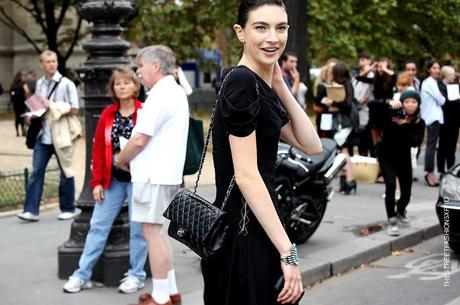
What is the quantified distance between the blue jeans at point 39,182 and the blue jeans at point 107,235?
3310 mm

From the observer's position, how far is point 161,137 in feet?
19.7

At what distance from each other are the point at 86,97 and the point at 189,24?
23.6m

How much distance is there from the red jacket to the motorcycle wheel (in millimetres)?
2224

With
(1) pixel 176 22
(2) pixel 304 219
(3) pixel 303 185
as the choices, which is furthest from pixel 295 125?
(1) pixel 176 22

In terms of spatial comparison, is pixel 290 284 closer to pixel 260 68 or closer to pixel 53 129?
pixel 260 68

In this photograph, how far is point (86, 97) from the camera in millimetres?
7414

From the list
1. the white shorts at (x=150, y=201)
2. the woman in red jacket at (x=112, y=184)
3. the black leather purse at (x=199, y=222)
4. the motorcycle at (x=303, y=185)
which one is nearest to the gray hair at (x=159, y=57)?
the woman in red jacket at (x=112, y=184)

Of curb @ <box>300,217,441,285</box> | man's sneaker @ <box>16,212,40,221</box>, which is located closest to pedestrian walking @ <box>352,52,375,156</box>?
curb @ <box>300,217,441,285</box>

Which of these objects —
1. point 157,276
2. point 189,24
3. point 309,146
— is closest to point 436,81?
point 157,276

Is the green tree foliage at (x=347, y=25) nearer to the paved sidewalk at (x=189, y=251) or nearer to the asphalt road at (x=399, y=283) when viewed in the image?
the paved sidewalk at (x=189, y=251)

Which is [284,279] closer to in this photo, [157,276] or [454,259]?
[157,276]

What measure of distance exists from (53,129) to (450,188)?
4.51m

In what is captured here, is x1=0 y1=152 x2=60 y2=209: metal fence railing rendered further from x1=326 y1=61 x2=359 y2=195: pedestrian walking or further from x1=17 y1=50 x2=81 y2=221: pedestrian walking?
x1=326 y1=61 x2=359 y2=195: pedestrian walking

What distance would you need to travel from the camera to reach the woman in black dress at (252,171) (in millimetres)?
3385
